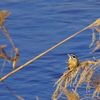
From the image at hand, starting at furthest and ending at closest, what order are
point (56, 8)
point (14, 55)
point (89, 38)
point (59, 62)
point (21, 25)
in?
point (56, 8) < point (21, 25) < point (89, 38) < point (59, 62) < point (14, 55)

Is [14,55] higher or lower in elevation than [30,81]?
lower

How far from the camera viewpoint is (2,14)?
→ 275 cm

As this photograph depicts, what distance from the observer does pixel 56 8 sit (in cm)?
1081

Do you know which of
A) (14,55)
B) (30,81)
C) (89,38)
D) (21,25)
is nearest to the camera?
(14,55)

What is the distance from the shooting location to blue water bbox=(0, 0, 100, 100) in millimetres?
7633

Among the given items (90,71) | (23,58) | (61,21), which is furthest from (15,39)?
(90,71)

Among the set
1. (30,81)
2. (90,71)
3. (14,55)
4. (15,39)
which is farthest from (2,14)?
(15,39)

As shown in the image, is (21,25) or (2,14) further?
(21,25)

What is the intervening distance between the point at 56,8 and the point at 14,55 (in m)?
8.21

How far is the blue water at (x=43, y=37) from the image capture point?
763 centimetres

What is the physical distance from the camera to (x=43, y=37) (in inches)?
365

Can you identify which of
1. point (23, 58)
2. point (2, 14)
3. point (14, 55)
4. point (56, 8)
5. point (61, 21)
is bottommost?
point (14, 55)

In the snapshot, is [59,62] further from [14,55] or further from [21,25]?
[14,55]

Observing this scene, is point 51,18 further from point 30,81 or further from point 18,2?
point 30,81
